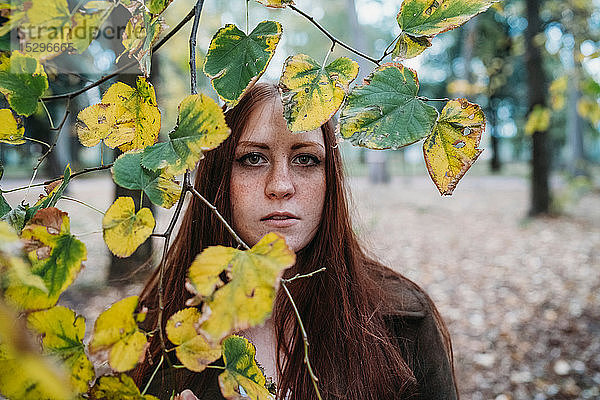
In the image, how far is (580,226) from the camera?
21.2 feet

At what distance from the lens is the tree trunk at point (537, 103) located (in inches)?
249

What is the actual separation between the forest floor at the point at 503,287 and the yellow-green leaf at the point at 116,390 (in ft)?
2.10

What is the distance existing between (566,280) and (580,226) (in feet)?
7.94

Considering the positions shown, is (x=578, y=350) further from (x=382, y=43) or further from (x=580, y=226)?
(x=382, y=43)

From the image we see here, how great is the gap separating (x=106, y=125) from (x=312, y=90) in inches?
8.6

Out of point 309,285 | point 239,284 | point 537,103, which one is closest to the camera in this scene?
point 239,284

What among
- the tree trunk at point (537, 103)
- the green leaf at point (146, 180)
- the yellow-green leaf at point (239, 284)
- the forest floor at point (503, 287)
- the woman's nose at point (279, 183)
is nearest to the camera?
the yellow-green leaf at point (239, 284)

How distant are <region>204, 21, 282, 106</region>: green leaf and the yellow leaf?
105 millimetres

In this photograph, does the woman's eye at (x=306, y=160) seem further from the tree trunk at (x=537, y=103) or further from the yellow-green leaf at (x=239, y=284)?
the tree trunk at (x=537, y=103)

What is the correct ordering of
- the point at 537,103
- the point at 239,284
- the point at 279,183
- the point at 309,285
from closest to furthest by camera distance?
the point at 239,284 → the point at 279,183 → the point at 309,285 → the point at 537,103

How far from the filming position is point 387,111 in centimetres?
46

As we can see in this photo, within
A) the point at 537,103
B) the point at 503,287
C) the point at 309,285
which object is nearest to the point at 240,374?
the point at 309,285

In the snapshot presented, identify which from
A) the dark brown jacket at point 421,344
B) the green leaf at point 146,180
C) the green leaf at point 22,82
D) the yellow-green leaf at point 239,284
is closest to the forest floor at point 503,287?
the dark brown jacket at point 421,344

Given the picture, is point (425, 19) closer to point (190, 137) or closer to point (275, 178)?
point (190, 137)
